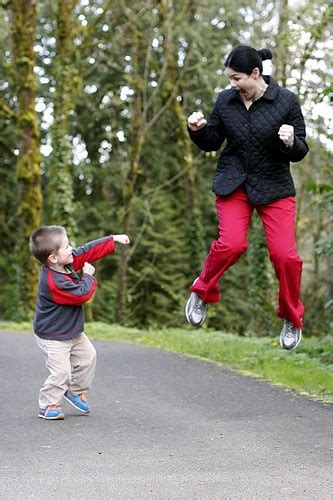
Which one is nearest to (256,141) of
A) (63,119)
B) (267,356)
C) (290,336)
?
(290,336)

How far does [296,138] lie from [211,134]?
759mm

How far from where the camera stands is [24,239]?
20797mm

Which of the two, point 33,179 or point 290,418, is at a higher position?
point 33,179

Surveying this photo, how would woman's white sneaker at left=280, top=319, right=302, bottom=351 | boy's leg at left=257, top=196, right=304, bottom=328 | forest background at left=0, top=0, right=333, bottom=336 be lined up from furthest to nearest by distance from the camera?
1. forest background at left=0, top=0, right=333, bottom=336
2. woman's white sneaker at left=280, top=319, right=302, bottom=351
3. boy's leg at left=257, top=196, right=304, bottom=328

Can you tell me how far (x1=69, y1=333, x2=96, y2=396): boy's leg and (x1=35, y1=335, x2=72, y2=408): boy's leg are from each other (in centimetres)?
11

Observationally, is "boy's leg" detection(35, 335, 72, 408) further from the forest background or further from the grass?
the forest background

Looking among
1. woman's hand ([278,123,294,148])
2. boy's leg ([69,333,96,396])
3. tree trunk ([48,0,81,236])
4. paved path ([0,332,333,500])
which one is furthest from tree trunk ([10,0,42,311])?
woman's hand ([278,123,294,148])

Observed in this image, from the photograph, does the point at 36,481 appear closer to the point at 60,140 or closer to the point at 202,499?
the point at 202,499

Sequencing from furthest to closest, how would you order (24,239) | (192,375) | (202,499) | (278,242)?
1. (24,239)
2. (192,375)
3. (278,242)
4. (202,499)

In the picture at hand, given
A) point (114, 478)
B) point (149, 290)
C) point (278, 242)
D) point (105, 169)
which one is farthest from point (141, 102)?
point (114, 478)

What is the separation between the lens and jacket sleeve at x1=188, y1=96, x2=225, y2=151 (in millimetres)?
6953

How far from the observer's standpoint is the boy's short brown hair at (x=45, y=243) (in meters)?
6.67

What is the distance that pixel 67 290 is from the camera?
6707 mm

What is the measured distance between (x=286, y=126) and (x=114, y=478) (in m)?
2.88
